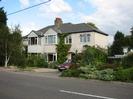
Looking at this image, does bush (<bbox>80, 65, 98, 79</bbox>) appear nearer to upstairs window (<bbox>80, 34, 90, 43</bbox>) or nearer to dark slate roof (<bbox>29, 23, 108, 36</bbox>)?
dark slate roof (<bbox>29, 23, 108, 36</bbox>)

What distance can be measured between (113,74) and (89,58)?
33.0ft

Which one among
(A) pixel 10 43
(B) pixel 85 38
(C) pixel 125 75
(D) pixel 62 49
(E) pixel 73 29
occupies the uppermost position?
(E) pixel 73 29

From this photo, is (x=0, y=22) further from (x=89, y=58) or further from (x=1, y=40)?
(x=89, y=58)

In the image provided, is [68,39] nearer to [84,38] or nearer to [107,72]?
[84,38]

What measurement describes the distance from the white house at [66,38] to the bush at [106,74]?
23.0 meters

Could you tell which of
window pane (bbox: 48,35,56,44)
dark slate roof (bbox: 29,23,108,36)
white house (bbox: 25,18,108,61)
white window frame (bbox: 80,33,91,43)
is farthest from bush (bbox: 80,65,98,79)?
window pane (bbox: 48,35,56,44)

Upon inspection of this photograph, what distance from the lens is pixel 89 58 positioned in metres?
34.2

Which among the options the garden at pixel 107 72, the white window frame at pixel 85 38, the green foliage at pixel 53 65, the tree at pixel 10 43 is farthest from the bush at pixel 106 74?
the white window frame at pixel 85 38

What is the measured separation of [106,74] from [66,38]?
1082 inches

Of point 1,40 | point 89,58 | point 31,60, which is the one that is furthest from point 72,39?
point 89,58

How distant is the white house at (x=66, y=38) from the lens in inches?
1914

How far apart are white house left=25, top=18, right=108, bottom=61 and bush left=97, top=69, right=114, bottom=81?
23011 mm

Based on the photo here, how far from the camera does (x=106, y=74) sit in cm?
2434

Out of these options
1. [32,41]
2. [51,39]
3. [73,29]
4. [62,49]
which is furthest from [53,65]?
[32,41]
